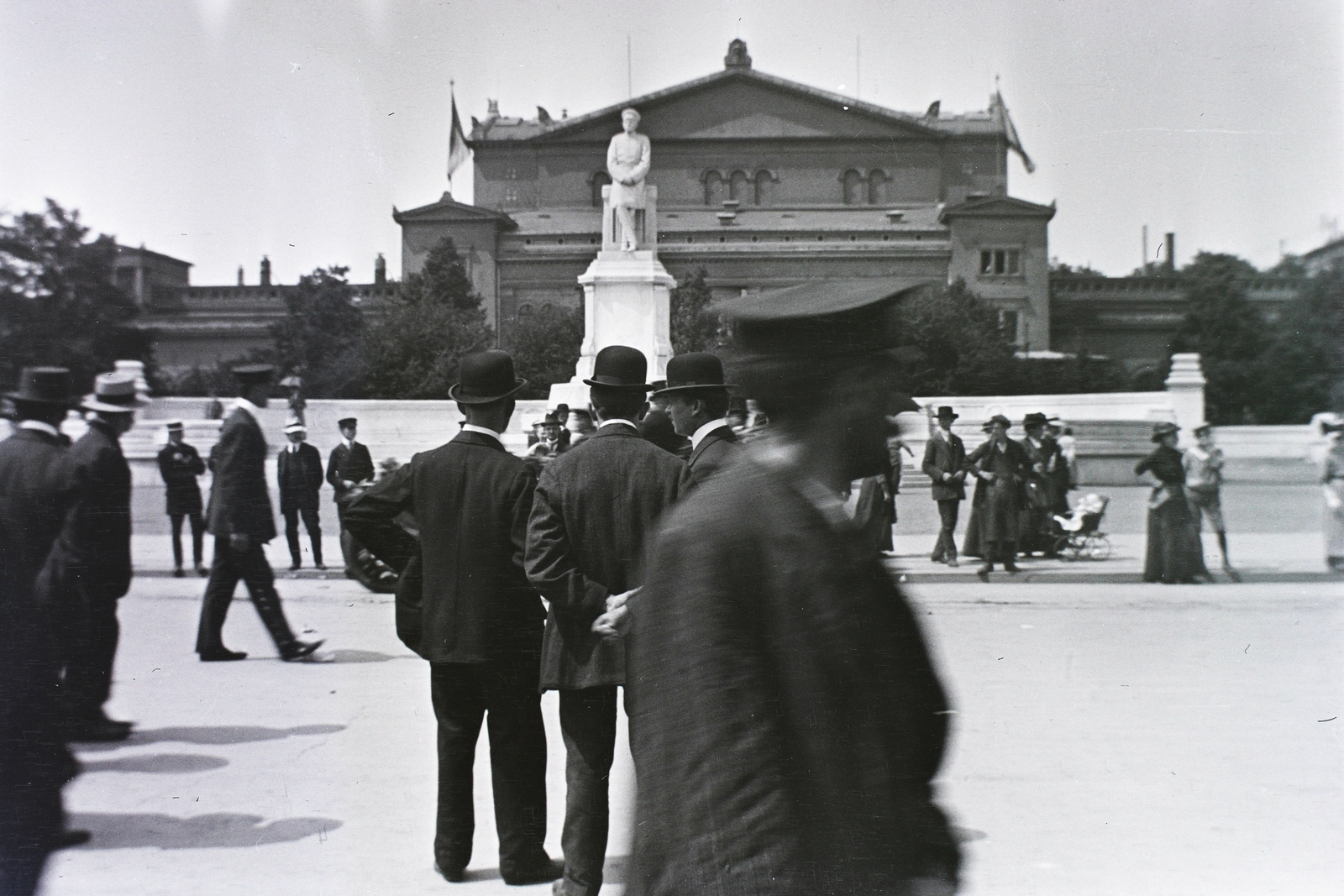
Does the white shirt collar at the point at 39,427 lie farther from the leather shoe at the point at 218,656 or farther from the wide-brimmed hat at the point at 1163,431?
the wide-brimmed hat at the point at 1163,431

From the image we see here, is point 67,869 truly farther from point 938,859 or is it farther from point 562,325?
point 562,325

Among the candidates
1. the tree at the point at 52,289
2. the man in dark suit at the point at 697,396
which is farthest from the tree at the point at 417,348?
the man in dark suit at the point at 697,396

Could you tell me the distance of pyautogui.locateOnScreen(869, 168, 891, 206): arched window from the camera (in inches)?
3034

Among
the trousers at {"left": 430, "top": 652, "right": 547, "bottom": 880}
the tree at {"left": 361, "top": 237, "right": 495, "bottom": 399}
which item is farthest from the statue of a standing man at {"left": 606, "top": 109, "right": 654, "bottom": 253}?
the trousers at {"left": 430, "top": 652, "right": 547, "bottom": 880}

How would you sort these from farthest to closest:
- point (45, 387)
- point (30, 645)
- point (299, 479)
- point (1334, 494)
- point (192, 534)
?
point (299, 479)
point (192, 534)
point (1334, 494)
point (45, 387)
point (30, 645)

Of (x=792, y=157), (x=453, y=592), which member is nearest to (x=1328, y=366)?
(x=453, y=592)

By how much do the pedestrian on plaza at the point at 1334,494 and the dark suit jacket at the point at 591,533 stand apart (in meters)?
10.00

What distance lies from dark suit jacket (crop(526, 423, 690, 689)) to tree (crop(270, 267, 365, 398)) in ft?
144

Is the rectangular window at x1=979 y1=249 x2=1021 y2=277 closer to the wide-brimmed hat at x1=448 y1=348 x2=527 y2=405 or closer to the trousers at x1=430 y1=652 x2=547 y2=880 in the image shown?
the wide-brimmed hat at x1=448 y1=348 x2=527 y2=405

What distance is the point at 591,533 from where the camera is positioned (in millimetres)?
4316

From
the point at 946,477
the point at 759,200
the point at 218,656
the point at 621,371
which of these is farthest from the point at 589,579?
the point at 759,200

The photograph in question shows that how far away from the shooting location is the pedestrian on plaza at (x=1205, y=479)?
44.9 feet

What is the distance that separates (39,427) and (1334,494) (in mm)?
11623

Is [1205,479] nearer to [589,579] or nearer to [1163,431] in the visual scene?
[1163,431]
